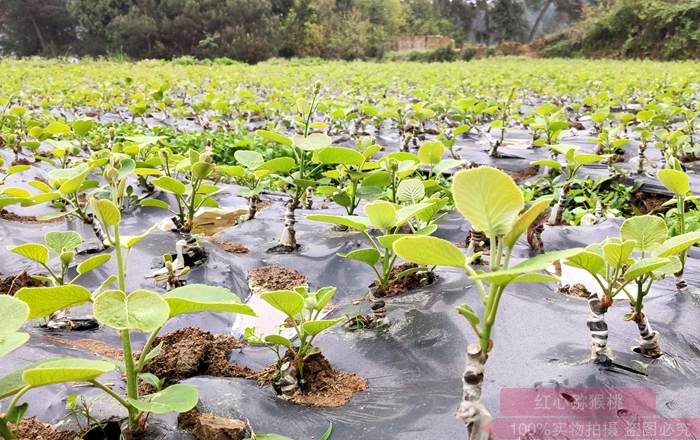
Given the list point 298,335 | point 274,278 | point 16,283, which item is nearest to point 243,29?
point 274,278

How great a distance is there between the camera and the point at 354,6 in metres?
32.6

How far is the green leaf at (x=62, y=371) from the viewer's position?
0.75m

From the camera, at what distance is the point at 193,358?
4.79 feet

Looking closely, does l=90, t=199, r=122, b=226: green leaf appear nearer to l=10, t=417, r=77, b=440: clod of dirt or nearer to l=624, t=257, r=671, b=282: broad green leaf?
l=10, t=417, r=77, b=440: clod of dirt

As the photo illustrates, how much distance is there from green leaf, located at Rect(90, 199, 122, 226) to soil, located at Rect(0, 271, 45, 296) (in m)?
1.09

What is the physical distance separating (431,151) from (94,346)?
1538 millimetres

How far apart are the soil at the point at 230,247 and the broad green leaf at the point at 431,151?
0.97m

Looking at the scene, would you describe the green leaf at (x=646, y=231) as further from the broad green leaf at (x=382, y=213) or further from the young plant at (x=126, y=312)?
the young plant at (x=126, y=312)

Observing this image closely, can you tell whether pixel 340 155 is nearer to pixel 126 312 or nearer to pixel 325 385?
pixel 325 385

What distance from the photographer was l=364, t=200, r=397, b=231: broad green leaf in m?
1.38

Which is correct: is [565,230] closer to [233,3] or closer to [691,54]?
[691,54]

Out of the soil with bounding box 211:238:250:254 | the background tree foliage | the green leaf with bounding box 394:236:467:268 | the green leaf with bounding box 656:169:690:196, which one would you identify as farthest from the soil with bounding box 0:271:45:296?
the background tree foliage

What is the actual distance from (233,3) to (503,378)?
2717 cm

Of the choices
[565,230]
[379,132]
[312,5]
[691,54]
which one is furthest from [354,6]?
[565,230]
